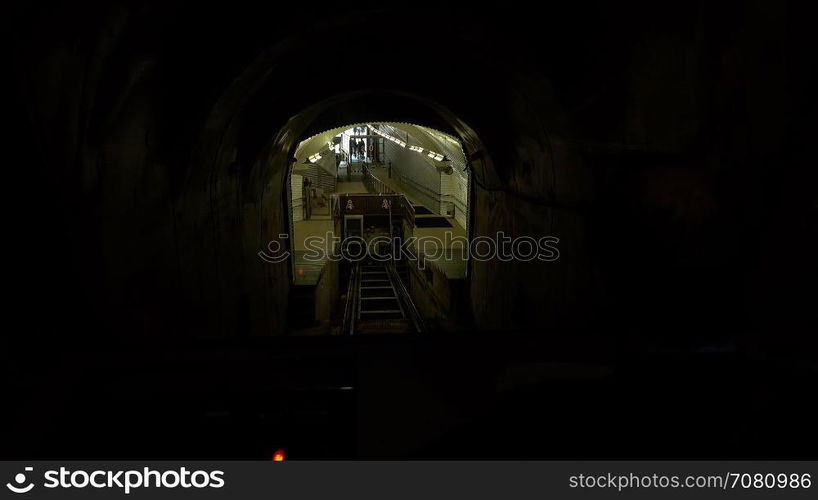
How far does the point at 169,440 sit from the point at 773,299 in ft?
12.8

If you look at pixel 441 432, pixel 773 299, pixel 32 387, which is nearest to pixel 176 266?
pixel 32 387

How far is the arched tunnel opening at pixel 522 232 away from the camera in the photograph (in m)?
2.03

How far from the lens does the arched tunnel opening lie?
203 cm

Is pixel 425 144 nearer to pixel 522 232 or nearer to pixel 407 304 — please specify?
pixel 407 304

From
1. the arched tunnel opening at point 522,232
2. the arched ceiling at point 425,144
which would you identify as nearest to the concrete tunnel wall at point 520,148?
the arched tunnel opening at point 522,232

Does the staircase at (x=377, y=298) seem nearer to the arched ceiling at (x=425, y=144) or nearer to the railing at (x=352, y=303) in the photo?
the railing at (x=352, y=303)

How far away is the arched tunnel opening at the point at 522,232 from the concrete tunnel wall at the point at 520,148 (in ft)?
0.06

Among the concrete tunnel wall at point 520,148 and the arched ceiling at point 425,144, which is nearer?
the concrete tunnel wall at point 520,148

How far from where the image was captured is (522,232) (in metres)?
6.14

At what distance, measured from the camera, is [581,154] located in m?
4.28

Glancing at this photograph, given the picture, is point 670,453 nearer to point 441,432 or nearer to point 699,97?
point 441,432

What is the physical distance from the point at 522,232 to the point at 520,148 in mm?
1117

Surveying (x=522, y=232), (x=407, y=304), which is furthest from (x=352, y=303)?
(x=522, y=232)
